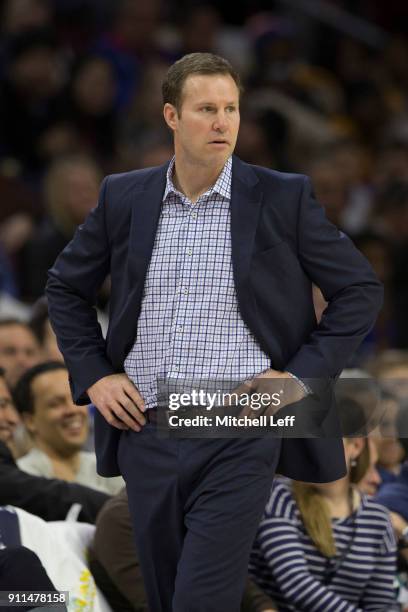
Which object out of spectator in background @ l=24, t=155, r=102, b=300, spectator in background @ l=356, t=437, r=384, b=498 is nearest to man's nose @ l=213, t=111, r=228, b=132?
spectator in background @ l=356, t=437, r=384, b=498

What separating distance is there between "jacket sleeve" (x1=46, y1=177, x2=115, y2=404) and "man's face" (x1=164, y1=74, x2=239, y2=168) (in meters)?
0.32

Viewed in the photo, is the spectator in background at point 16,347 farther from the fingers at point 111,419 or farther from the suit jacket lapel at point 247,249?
the suit jacket lapel at point 247,249

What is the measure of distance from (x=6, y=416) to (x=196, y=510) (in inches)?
58.5

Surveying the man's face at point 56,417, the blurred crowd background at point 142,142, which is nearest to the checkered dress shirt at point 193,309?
the blurred crowd background at point 142,142

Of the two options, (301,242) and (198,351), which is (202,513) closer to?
(198,351)

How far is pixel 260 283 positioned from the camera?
3.18 meters

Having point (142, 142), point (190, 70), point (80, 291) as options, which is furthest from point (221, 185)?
point (142, 142)

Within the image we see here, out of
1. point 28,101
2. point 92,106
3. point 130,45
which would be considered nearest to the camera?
point 28,101

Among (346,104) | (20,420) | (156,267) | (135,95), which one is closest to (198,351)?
(156,267)

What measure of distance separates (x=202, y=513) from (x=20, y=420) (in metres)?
1.91

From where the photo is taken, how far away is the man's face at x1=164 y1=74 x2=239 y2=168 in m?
3.16

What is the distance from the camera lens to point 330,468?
128 inches

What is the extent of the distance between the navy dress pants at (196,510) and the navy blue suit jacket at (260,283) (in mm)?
145

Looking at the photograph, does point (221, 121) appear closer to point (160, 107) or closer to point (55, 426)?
point (55, 426)
